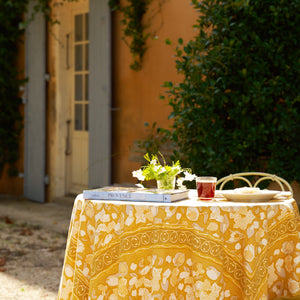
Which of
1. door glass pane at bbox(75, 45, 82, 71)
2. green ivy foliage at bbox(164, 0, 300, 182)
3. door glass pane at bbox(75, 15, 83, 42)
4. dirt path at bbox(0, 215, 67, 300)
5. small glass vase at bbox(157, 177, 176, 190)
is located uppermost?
door glass pane at bbox(75, 15, 83, 42)

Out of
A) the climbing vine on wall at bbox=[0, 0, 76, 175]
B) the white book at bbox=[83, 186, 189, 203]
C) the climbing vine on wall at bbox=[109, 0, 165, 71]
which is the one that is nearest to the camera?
the white book at bbox=[83, 186, 189, 203]

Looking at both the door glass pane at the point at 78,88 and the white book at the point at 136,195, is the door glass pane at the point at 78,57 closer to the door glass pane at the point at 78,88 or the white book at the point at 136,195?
the door glass pane at the point at 78,88

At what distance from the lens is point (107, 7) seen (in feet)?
20.9

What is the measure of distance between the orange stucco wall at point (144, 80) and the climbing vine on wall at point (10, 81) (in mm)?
1930

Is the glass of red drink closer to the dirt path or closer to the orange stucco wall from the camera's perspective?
the dirt path

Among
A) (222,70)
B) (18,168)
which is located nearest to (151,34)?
(222,70)

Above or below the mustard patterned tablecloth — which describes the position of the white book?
above

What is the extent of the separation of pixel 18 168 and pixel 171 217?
603 centimetres

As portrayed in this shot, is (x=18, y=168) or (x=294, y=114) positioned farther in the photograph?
(x=18, y=168)

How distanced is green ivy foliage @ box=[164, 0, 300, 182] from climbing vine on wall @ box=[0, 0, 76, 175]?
153 inches

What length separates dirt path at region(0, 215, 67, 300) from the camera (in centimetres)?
384

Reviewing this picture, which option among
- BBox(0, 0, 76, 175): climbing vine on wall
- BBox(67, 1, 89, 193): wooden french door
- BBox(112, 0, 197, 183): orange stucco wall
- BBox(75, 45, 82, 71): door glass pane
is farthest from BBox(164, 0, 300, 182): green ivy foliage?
BBox(0, 0, 76, 175): climbing vine on wall

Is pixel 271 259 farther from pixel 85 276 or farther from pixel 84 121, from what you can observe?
pixel 84 121

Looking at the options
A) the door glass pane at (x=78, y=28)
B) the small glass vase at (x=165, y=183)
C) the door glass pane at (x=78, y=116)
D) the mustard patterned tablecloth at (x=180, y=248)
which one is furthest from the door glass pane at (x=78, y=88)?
the mustard patterned tablecloth at (x=180, y=248)
